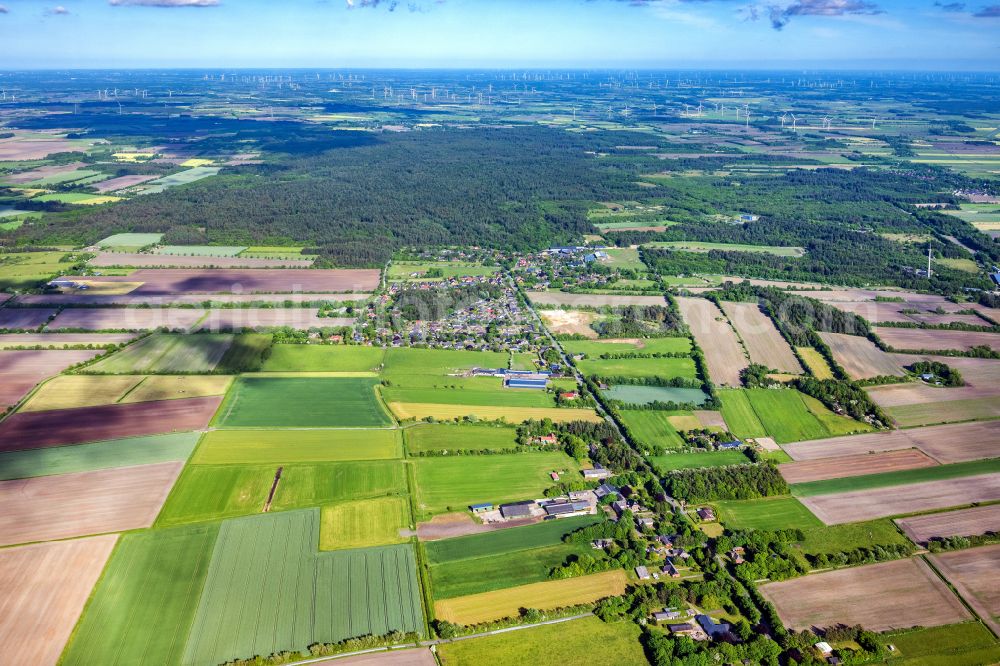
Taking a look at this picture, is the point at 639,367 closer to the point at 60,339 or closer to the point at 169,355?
the point at 169,355

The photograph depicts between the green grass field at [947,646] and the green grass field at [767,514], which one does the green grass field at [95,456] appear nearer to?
the green grass field at [767,514]

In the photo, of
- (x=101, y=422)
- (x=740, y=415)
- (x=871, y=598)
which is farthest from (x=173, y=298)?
(x=871, y=598)

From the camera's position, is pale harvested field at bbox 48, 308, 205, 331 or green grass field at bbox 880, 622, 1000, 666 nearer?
green grass field at bbox 880, 622, 1000, 666

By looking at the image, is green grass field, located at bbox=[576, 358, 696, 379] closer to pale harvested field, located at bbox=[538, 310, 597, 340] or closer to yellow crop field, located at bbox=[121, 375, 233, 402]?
pale harvested field, located at bbox=[538, 310, 597, 340]

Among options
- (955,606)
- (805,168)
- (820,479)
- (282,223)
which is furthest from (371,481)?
(805,168)

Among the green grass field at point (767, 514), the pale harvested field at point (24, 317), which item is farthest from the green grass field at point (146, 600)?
the pale harvested field at point (24, 317)

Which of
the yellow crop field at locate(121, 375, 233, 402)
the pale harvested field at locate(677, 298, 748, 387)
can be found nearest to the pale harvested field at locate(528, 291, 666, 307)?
the pale harvested field at locate(677, 298, 748, 387)

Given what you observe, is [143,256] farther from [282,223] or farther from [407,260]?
[407,260]
